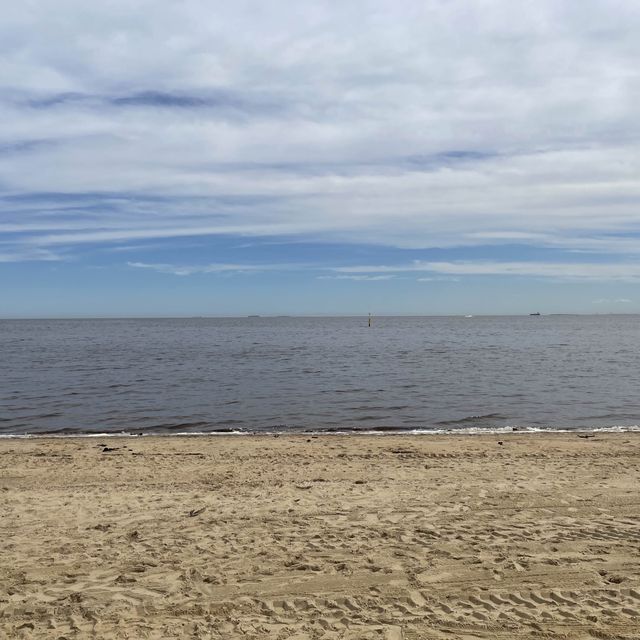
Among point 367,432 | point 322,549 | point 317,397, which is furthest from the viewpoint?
point 317,397

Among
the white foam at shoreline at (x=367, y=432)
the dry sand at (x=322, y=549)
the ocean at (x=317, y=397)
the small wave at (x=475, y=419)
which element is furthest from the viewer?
the small wave at (x=475, y=419)

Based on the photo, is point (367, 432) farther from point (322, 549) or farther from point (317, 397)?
point (322, 549)

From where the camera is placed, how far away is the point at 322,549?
6.94 m

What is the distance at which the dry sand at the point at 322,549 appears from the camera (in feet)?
17.6

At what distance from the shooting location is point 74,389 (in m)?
25.5

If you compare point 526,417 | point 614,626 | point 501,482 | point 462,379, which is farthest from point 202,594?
point 462,379

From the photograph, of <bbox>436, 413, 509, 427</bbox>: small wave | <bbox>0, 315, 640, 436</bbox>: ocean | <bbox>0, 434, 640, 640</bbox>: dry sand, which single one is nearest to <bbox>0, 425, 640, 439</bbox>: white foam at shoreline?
<bbox>0, 315, 640, 436</bbox>: ocean

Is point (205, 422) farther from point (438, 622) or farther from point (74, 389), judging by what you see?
point (438, 622)

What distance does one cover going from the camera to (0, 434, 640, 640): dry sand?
17.6 feet

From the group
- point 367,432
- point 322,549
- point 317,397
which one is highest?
point 322,549

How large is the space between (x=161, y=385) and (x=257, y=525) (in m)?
20.3

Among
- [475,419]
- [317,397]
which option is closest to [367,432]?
[475,419]

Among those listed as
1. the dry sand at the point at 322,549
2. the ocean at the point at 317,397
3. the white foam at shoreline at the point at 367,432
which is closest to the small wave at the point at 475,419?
the ocean at the point at 317,397

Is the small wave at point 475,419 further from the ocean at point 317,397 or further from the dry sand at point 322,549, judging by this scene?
the dry sand at point 322,549
